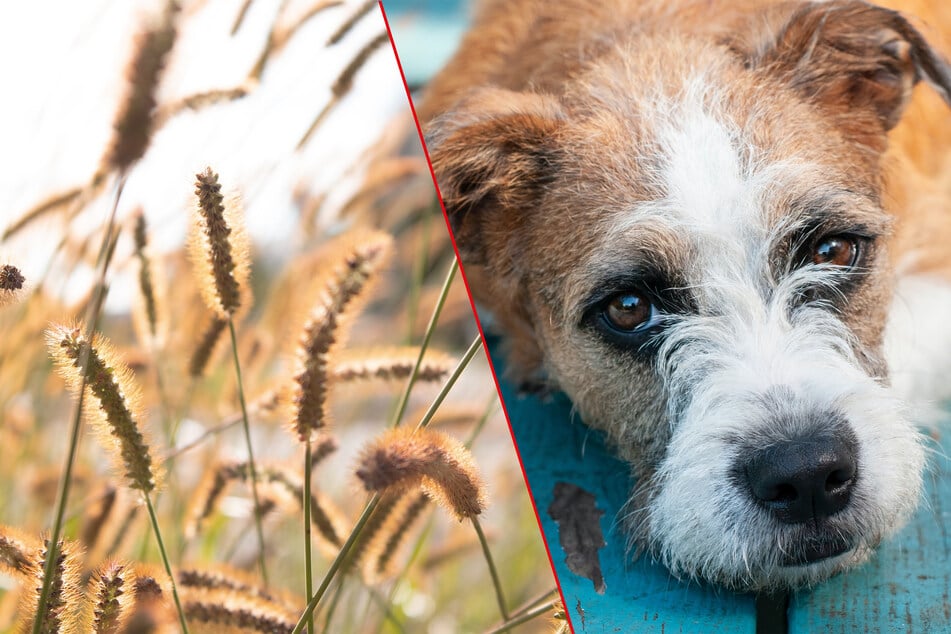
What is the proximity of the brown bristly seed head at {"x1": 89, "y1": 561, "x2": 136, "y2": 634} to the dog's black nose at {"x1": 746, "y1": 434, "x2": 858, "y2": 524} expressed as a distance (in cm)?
108

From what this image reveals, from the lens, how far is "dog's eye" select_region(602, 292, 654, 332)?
196 cm

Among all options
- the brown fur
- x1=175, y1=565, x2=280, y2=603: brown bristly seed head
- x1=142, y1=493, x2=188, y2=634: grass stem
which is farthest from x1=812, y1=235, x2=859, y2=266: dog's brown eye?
x1=142, y1=493, x2=188, y2=634: grass stem

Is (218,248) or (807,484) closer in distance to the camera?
(218,248)

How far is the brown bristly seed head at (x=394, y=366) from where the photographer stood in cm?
169

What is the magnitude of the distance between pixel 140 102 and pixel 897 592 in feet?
5.20

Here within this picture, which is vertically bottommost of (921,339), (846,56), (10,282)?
(10,282)

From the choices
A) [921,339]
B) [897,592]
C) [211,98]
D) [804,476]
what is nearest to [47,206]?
[211,98]

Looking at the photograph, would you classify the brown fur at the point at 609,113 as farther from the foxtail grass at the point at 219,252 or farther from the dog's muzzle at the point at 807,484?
the foxtail grass at the point at 219,252

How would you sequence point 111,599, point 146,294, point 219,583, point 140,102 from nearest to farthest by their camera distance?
point 140,102 < point 111,599 < point 219,583 < point 146,294

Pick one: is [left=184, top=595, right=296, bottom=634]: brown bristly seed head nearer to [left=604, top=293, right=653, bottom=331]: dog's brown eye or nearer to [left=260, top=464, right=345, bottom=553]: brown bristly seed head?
[left=260, top=464, right=345, bottom=553]: brown bristly seed head

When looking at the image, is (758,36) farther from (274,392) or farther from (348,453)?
(348,453)

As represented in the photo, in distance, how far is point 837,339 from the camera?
1856 mm

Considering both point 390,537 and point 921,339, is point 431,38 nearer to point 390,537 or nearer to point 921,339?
point 921,339

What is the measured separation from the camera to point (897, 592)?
5.66 feet
